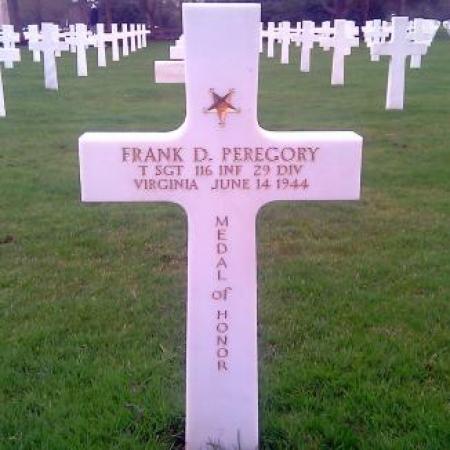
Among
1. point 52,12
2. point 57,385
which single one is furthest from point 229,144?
point 52,12

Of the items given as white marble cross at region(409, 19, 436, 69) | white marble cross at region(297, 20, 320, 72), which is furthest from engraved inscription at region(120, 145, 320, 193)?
white marble cross at region(297, 20, 320, 72)

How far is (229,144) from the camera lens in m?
2.57

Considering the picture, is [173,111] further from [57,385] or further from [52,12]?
[52,12]

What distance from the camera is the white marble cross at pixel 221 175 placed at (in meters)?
2.51

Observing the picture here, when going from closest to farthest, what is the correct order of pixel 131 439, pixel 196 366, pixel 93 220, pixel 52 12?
pixel 196 366, pixel 131 439, pixel 93 220, pixel 52 12

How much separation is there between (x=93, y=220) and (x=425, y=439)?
3.34m

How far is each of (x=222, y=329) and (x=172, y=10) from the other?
127 feet

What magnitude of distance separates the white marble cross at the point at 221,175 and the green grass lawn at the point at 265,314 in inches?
16.9

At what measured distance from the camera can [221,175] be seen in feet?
8.56

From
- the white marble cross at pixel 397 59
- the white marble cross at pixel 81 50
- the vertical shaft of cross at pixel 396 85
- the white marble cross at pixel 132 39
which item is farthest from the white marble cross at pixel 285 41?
the vertical shaft of cross at pixel 396 85

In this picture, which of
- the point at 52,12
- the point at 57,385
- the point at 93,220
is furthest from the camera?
the point at 52,12

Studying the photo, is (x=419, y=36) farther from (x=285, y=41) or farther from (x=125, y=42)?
(x=125, y=42)

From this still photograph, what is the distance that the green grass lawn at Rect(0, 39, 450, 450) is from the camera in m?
3.11

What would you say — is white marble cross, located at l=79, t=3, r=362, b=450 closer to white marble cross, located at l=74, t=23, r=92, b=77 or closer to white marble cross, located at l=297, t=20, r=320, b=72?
white marble cross, located at l=297, t=20, r=320, b=72
